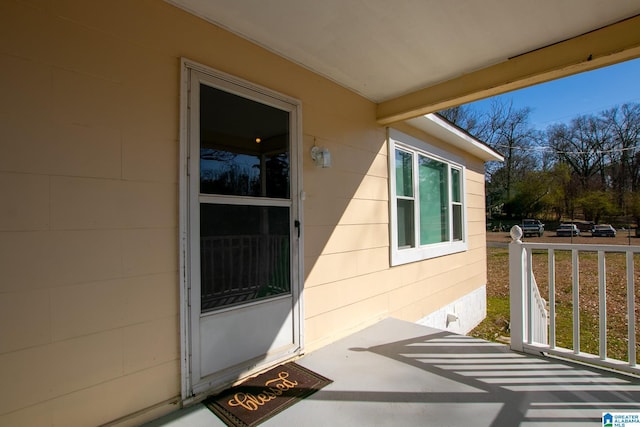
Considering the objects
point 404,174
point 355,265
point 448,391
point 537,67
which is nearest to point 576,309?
point 448,391

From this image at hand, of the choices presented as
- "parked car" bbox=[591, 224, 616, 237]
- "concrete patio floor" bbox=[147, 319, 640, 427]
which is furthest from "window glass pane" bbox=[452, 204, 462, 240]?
"parked car" bbox=[591, 224, 616, 237]

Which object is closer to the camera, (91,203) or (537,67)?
(91,203)

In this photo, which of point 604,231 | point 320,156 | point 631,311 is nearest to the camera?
point 631,311

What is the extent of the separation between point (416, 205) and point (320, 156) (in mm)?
2036

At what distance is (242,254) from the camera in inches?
86.4

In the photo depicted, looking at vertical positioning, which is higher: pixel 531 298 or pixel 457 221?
pixel 457 221

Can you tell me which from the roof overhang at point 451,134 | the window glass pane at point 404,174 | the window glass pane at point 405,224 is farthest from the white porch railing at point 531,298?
the roof overhang at point 451,134

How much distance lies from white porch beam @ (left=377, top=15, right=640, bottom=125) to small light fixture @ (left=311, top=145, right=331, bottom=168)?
1205 millimetres

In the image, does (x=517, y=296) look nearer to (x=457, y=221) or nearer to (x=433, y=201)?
(x=433, y=201)

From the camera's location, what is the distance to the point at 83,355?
1.52 metres

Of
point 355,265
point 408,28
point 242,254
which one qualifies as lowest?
point 355,265

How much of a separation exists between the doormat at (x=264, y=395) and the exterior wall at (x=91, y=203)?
0.99ft

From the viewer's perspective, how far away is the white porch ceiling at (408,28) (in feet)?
6.44

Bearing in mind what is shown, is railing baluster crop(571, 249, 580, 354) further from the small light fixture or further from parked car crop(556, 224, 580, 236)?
parked car crop(556, 224, 580, 236)
